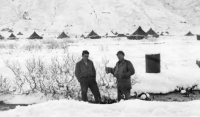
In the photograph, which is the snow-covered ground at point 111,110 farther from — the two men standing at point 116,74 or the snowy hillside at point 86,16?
the snowy hillside at point 86,16

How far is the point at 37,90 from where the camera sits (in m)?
→ 7.89

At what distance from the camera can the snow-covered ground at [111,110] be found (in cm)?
388

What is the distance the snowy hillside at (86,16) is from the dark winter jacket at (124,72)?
45.2 meters

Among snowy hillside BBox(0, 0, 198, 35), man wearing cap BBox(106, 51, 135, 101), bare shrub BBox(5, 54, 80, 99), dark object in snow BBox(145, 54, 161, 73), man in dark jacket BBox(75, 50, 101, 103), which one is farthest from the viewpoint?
snowy hillside BBox(0, 0, 198, 35)

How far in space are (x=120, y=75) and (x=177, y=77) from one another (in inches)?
136

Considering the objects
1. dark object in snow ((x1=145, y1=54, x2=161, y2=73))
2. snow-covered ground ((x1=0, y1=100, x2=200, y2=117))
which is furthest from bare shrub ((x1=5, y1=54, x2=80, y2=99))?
snow-covered ground ((x1=0, y1=100, x2=200, y2=117))

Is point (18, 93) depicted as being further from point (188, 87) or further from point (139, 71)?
point (188, 87)

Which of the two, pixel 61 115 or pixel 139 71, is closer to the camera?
pixel 61 115

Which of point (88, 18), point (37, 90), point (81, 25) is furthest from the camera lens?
point (88, 18)

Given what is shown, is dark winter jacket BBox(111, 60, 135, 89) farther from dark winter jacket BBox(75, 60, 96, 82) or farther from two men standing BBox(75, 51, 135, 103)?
dark winter jacket BBox(75, 60, 96, 82)

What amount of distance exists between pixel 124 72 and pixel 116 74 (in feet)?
0.73

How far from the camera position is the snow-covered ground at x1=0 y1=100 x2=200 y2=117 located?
12.7 feet

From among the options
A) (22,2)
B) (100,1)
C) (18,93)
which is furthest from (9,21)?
(18,93)

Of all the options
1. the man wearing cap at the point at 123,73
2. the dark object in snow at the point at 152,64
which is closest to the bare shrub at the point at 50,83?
the man wearing cap at the point at 123,73
